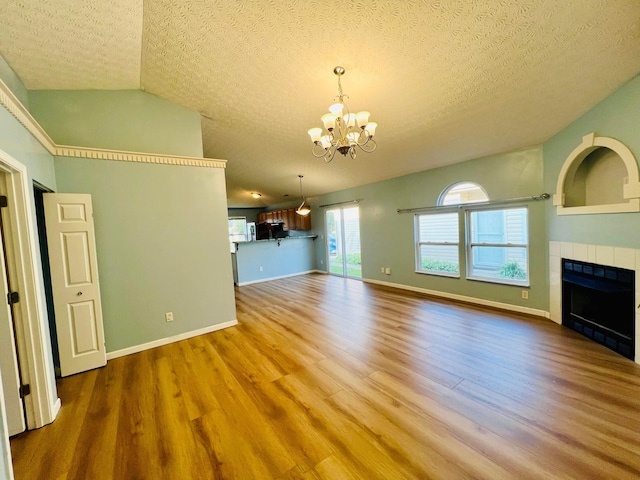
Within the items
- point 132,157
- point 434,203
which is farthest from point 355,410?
point 434,203

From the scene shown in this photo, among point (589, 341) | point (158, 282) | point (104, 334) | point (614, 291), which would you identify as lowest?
point (589, 341)

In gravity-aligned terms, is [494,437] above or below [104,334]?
below

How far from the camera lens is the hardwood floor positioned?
1.50 m

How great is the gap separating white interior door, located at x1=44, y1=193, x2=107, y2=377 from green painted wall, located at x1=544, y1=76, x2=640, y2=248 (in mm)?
5414

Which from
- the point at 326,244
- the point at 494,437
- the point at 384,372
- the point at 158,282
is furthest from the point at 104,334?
the point at 326,244

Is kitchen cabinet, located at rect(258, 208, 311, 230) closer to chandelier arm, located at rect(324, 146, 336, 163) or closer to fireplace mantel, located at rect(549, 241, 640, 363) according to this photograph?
chandelier arm, located at rect(324, 146, 336, 163)

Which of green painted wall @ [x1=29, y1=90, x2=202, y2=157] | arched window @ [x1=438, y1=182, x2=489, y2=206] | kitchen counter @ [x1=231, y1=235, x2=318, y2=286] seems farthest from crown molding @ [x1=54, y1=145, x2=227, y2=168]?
arched window @ [x1=438, y1=182, x2=489, y2=206]

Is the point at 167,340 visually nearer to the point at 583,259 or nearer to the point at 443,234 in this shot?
the point at 443,234

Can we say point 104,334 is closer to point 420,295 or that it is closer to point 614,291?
point 420,295

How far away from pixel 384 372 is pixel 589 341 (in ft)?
8.19

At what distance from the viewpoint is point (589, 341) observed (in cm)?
286

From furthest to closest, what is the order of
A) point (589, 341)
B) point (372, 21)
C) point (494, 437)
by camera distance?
point (589, 341) < point (372, 21) < point (494, 437)

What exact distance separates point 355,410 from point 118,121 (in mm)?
4036

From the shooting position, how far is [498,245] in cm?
412
